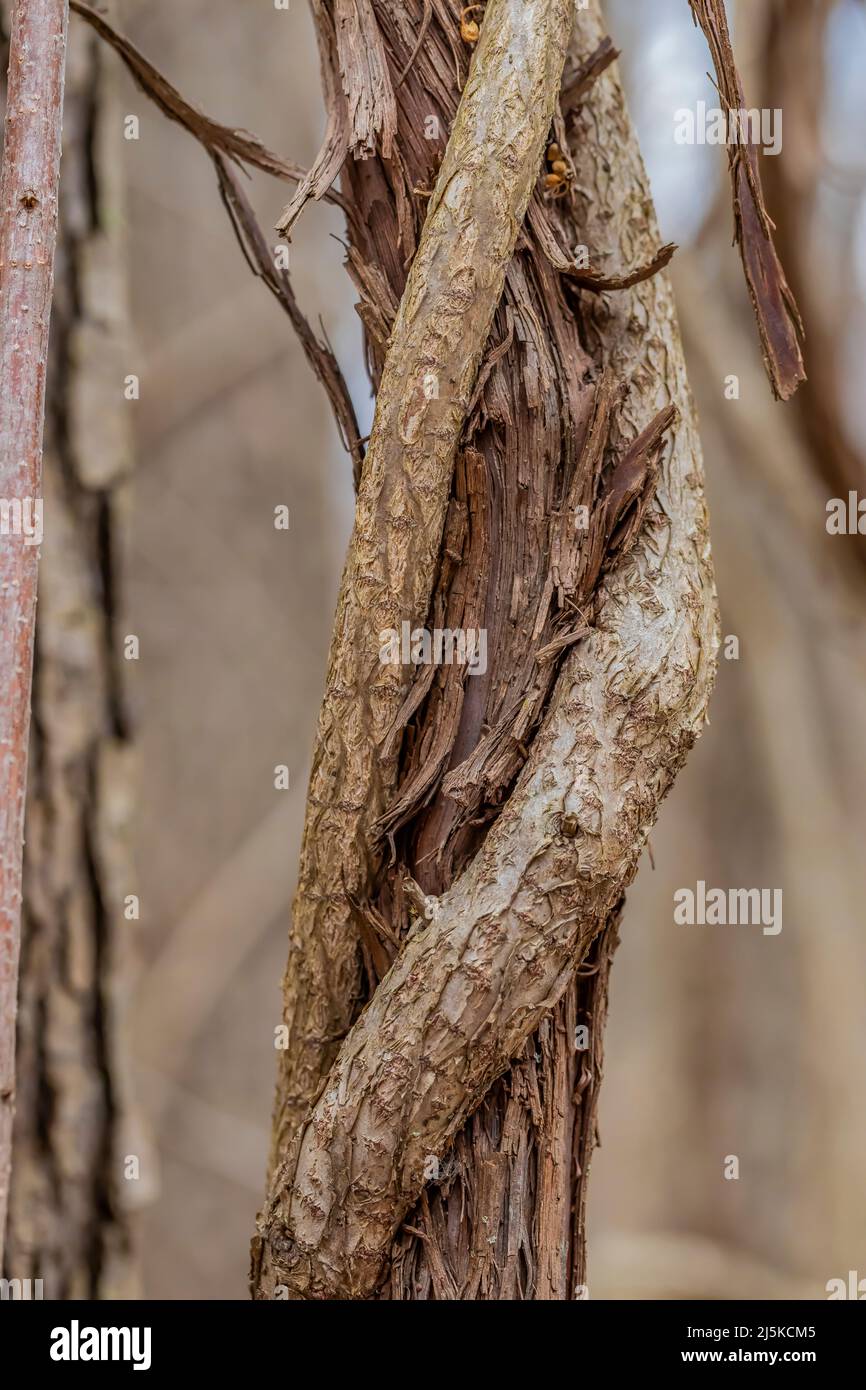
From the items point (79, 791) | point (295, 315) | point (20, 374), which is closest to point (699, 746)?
point (79, 791)

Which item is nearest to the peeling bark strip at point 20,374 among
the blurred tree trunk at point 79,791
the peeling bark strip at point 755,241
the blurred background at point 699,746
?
the peeling bark strip at point 755,241

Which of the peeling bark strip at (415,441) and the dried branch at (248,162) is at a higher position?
the dried branch at (248,162)

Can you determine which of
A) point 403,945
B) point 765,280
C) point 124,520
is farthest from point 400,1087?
point 124,520

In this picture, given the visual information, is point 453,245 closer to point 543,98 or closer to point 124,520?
point 543,98

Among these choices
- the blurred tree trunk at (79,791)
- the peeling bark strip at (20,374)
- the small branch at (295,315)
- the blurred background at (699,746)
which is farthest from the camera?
the blurred background at (699,746)

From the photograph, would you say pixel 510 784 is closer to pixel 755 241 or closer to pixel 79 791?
pixel 755 241

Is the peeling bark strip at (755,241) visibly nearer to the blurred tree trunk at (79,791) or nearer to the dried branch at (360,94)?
the dried branch at (360,94)
